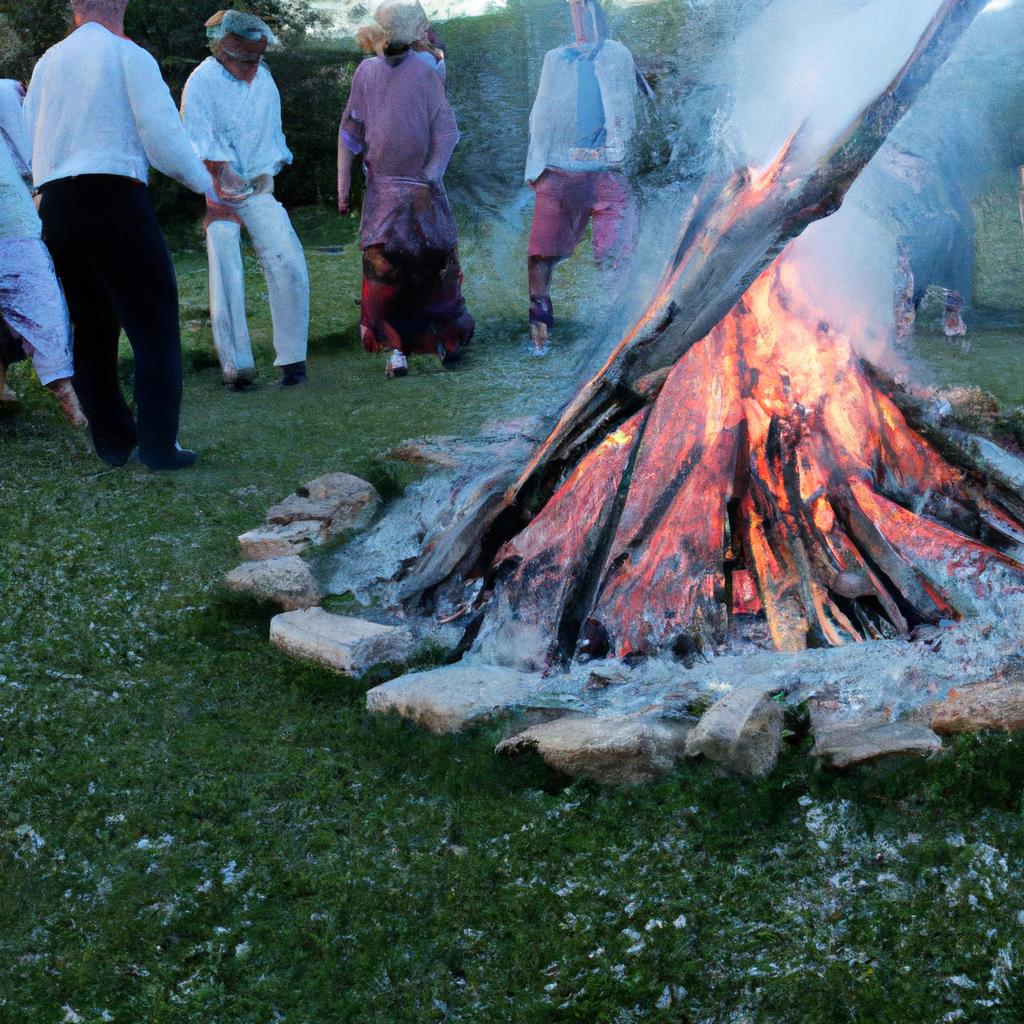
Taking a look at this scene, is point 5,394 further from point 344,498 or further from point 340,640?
point 340,640

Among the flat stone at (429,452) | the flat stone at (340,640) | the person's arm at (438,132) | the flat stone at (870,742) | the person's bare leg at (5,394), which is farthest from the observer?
the person's arm at (438,132)

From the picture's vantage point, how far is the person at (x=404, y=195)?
626 cm

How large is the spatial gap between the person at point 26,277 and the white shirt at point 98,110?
787 mm

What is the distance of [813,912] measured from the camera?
192 cm

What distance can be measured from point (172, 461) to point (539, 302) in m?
2.62

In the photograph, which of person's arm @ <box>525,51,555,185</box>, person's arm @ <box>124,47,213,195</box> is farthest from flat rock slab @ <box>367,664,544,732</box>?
person's arm @ <box>525,51,555,185</box>

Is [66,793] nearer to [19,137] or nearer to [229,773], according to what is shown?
[229,773]

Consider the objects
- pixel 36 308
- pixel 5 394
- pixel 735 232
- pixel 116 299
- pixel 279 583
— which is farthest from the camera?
pixel 5 394

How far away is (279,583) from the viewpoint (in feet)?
11.2

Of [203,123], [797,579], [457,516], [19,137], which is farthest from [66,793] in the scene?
[203,123]

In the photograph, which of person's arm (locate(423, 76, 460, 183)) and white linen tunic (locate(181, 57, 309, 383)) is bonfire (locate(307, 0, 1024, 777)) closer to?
white linen tunic (locate(181, 57, 309, 383))

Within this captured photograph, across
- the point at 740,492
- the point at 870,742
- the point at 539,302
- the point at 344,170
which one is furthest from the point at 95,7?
the point at 870,742

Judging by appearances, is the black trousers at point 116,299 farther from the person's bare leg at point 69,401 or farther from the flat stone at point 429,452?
the flat stone at point 429,452

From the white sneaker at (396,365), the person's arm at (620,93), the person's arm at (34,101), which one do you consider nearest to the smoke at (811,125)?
the person's arm at (620,93)
